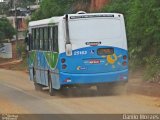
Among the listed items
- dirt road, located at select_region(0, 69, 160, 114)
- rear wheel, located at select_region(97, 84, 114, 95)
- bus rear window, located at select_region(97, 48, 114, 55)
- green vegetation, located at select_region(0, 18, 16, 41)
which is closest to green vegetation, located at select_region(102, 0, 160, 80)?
rear wheel, located at select_region(97, 84, 114, 95)

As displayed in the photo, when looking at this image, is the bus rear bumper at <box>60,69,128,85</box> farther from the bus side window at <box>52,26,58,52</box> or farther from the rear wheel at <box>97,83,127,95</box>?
the bus side window at <box>52,26,58,52</box>

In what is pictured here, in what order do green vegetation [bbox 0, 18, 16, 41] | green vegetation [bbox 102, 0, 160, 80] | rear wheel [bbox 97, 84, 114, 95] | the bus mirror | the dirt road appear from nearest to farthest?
the dirt road
the bus mirror
rear wheel [bbox 97, 84, 114, 95]
green vegetation [bbox 102, 0, 160, 80]
green vegetation [bbox 0, 18, 16, 41]

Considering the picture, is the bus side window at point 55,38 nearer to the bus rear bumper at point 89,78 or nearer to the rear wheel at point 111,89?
the bus rear bumper at point 89,78

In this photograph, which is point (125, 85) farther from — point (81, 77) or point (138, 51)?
point (138, 51)

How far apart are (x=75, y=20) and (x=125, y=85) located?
2954 millimetres

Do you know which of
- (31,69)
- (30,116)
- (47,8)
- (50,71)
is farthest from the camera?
(47,8)

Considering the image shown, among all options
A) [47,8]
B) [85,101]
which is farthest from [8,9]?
[85,101]

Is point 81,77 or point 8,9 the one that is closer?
point 81,77

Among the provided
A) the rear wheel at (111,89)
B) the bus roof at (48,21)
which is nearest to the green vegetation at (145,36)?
the rear wheel at (111,89)

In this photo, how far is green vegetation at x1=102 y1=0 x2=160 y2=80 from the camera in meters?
23.0

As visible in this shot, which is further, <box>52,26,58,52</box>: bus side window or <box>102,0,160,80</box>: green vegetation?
<box>102,0,160,80</box>: green vegetation

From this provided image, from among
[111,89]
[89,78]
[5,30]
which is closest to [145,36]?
[111,89]

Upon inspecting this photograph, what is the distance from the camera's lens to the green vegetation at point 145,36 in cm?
2302

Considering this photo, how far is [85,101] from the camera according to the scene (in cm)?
1761
